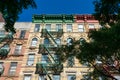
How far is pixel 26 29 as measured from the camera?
1481 inches

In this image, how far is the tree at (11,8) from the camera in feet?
36.9

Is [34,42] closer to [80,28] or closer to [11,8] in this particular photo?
[80,28]

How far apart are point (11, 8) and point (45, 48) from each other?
22.8 m

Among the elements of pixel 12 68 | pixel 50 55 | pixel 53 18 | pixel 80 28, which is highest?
pixel 53 18

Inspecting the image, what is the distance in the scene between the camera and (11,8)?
11.4 meters

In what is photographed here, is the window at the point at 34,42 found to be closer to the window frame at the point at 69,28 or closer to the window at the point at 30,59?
the window at the point at 30,59

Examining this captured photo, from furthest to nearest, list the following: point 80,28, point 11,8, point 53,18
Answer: point 53,18
point 80,28
point 11,8

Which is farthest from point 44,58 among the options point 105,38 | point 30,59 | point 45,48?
point 105,38

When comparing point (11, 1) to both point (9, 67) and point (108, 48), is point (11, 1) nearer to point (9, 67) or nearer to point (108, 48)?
point (108, 48)

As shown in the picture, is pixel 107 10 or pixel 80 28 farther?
pixel 80 28

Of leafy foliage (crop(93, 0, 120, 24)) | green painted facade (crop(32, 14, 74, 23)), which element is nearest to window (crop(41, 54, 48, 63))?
green painted facade (crop(32, 14, 74, 23))

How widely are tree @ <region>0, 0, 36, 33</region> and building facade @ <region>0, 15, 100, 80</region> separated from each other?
16706 millimetres

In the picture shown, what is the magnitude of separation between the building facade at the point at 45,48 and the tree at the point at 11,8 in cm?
1671

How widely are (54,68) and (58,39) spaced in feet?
18.8
